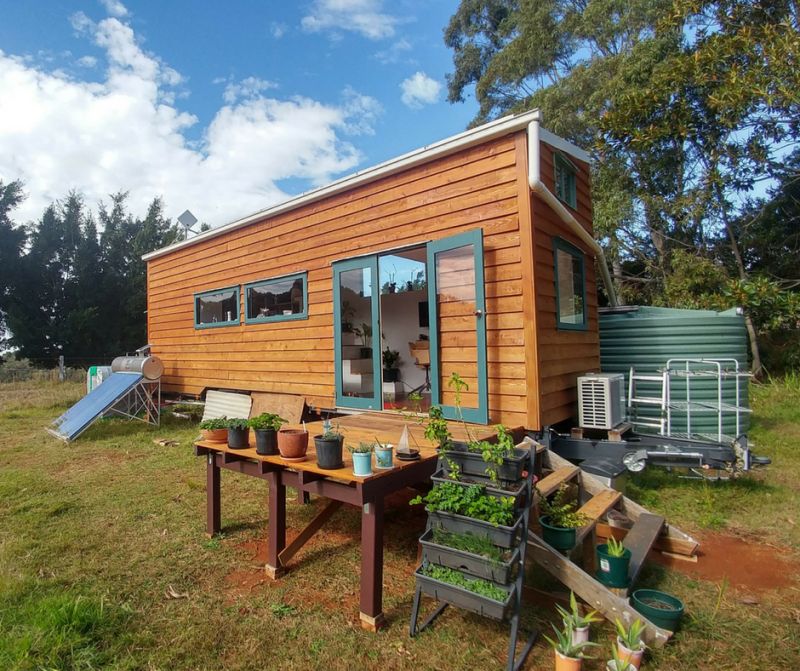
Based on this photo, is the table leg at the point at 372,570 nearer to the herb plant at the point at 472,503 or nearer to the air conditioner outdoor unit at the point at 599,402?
the herb plant at the point at 472,503

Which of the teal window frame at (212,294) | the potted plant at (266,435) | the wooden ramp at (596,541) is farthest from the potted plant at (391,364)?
the potted plant at (266,435)

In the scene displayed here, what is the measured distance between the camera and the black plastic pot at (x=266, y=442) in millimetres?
2893

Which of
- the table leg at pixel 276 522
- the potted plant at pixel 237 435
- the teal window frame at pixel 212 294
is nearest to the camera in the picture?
the table leg at pixel 276 522

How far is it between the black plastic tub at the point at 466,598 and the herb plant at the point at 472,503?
0.29 metres

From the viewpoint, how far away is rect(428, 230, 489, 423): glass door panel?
161 inches

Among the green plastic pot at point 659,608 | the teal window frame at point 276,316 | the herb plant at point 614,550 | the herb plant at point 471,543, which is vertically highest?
the teal window frame at point 276,316

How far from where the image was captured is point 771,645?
2107 mm

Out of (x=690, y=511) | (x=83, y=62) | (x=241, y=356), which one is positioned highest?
(x=83, y=62)

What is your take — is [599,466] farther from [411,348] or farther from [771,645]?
[411,348]

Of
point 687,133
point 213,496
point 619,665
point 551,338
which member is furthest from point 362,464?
point 687,133

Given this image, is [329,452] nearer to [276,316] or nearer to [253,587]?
[253,587]

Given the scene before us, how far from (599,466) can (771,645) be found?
1.73 metres

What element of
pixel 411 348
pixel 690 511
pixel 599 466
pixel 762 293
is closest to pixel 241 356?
pixel 411 348

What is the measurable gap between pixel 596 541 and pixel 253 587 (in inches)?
86.3
